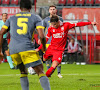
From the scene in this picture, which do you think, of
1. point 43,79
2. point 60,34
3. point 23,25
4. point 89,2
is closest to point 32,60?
point 43,79

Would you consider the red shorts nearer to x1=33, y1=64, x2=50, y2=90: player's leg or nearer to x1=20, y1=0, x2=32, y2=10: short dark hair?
x1=33, y1=64, x2=50, y2=90: player's leg

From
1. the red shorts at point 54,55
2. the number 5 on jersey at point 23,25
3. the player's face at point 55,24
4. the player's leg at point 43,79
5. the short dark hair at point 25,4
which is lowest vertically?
the red shorts at point 54,55

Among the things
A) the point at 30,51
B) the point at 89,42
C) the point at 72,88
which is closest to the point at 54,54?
the point at 72,88

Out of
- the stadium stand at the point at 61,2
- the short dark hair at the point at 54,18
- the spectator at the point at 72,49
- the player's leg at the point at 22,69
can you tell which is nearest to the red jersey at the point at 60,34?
the short dark hair at the point at 54,18

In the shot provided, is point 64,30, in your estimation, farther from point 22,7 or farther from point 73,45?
point 73,45

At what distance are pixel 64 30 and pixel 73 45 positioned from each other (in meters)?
8.49

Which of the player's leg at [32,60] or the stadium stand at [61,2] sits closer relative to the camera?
the player's leg at [32,60]

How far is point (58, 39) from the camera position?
791cm

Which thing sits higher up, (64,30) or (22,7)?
(22,7)

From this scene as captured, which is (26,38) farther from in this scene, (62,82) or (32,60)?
(62,82)

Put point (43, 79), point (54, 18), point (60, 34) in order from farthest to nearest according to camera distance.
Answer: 1. point (60, 34)
2. point (54, 18)
3. point (43, 79)

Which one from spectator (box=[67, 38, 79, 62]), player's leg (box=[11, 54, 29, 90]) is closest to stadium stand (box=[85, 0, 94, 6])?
spectator (box=[67, 38, 79, 62])

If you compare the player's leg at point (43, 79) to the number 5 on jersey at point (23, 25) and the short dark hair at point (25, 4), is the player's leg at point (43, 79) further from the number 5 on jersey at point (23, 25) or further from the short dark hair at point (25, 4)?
the short dark hair at point (25, 4)

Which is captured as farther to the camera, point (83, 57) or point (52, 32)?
point (83, 57)
